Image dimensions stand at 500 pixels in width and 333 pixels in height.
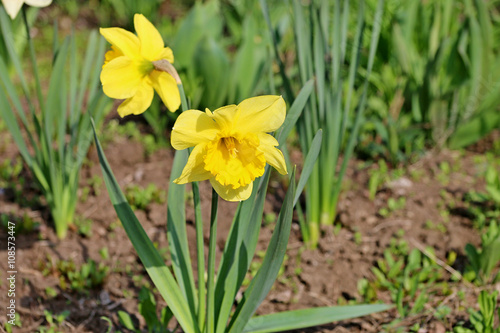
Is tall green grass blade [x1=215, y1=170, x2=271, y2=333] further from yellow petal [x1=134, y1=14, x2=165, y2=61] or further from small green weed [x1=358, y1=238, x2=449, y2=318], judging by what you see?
small green weed [x1=358, y1=238, x2=449, y2=318]

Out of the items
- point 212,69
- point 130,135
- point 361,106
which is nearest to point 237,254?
point 361,106

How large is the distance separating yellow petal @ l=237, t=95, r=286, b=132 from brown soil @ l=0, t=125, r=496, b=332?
0.90m

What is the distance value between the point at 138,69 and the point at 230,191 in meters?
0.34

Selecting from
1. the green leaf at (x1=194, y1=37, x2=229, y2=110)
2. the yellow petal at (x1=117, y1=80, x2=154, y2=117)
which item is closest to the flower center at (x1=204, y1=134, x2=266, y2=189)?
the yellow petal at (x1=117, y1=80, x2=154, y2=117)

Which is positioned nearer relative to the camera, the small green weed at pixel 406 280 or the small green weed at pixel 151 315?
the small green weed at pixel 151 315

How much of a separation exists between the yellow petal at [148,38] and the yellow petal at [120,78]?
0.04 meters

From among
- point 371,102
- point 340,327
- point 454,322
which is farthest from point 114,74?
point 371,102

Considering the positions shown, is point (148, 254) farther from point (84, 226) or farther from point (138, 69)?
point (84, 226)

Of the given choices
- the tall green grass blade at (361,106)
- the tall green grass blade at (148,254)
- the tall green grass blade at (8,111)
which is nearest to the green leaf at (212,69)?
the tall green grass blade at (361,106)

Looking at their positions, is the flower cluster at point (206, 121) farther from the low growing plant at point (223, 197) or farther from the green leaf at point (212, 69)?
the green leaf at point (212, 69)

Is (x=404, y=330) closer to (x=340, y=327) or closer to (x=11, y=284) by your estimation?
(x=340, y=327)

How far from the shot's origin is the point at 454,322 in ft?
5.34

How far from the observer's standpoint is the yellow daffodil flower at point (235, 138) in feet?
3.22

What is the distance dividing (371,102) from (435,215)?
73 cm
